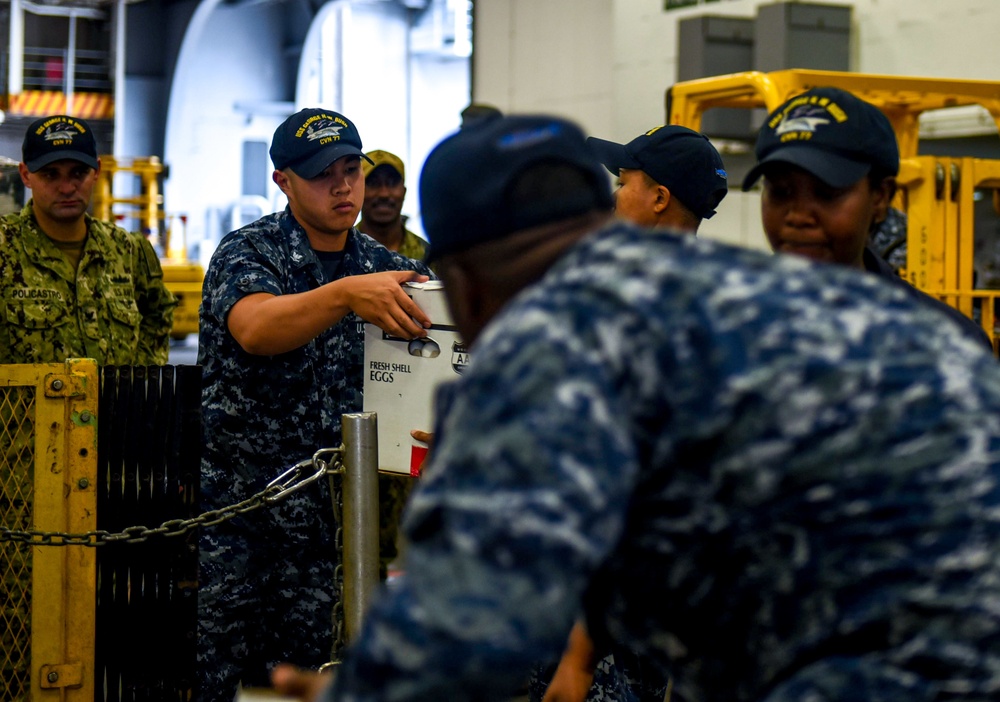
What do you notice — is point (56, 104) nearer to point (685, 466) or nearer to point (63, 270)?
point (63, 270)

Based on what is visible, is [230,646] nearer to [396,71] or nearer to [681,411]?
[681,411]

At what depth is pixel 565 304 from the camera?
1.14m

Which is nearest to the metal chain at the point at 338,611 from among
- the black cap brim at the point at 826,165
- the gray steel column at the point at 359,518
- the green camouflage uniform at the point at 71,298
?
the gray steel column at the point at 359,518

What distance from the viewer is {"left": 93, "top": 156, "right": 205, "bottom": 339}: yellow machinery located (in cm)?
1634

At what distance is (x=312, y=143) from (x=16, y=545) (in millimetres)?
1437

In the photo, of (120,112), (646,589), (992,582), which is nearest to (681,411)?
(646,589)

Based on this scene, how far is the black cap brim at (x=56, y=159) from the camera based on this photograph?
5.02 metres

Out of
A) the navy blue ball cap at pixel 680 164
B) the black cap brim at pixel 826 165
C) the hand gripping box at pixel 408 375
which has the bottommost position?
the hand gripping box at pixel 408 375

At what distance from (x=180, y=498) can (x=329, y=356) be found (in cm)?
68

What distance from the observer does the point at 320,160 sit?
3613 millimetres

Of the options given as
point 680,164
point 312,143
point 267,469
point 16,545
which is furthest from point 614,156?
point 16,545

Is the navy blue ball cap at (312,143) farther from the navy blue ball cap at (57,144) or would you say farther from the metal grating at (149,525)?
the navy blue ball cap at (57,144)

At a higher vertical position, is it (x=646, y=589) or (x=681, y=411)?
(x=681, y=411)

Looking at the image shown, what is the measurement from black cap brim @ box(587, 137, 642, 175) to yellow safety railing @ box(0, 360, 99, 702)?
158 cm
